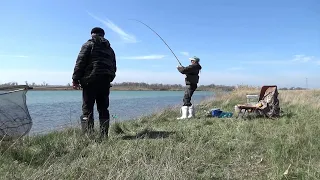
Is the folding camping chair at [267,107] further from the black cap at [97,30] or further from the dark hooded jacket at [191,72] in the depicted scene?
the black cap at [97,30]

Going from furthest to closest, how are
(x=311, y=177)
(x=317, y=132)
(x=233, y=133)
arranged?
1. (x=233, y=133)
2. (x=317, y=132)
3. (x=311, y=177)

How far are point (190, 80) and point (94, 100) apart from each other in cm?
478

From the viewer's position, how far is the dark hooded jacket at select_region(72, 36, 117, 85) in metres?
6.12

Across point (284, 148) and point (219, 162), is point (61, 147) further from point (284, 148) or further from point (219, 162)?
point (284, 148)

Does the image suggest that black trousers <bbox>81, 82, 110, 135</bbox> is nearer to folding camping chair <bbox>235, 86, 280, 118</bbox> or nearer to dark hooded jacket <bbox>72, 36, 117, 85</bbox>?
dark hooded jacket <bbox>72, 36, 117, 85</bbox>

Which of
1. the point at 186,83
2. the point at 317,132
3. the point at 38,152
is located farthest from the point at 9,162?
the point at 186,83

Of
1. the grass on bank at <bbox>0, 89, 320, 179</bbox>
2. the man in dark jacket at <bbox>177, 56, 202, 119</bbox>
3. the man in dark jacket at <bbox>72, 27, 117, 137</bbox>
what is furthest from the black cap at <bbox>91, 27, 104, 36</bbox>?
the man in dark jacket at <bbox>177, 56, 202, 119</bbox>

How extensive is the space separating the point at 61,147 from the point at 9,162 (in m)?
1.04

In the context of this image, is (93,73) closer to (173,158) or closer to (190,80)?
(173,158)

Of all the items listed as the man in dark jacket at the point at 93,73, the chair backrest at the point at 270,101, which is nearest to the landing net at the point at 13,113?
the man in dark jacket at the point at 93,73

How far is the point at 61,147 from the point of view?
5219mm

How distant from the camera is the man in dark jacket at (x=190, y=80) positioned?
10445 millimetres

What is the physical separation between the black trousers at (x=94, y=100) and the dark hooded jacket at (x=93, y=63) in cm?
12

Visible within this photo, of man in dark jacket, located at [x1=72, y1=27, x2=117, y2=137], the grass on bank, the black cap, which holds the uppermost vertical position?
the black cap
